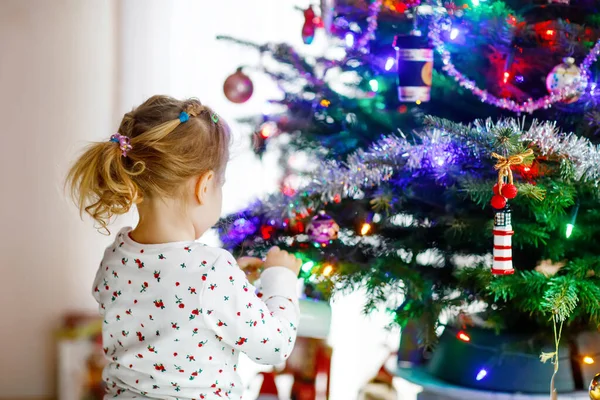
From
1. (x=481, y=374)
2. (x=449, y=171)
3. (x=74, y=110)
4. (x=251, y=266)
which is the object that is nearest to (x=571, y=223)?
(x=449, y=171)

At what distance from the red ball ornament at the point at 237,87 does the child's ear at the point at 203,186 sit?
2.15 feet

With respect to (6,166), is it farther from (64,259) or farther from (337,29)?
(337,29)

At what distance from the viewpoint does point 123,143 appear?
42.3 inches

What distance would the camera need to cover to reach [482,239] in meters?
1.41

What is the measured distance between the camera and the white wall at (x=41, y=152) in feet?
7.14

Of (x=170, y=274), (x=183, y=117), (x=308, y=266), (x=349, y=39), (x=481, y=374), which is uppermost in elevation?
(x=349, y=39)

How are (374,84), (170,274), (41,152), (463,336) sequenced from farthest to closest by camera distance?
1. (41,152)
2. (374,84)
3. (463,336)
4. (170,274)

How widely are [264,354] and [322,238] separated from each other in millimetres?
342

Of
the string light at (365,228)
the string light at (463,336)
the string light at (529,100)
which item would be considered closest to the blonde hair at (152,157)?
the string light at (365,228)

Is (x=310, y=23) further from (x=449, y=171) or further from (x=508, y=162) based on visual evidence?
(x=508, y=162)

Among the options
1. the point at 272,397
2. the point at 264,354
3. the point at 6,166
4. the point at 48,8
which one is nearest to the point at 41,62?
the point at 48,8

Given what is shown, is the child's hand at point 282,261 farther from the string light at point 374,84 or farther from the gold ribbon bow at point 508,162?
the string light at point 374,84

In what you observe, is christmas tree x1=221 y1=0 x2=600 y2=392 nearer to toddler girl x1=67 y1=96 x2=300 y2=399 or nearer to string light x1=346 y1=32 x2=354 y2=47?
string light x1=346 y1=32 x2=354 y2=47

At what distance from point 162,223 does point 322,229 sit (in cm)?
39
